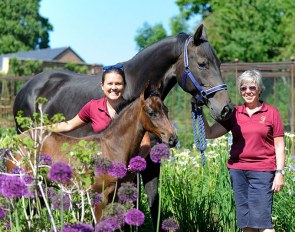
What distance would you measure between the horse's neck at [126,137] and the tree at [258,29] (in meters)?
18.4

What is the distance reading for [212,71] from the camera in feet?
15.6

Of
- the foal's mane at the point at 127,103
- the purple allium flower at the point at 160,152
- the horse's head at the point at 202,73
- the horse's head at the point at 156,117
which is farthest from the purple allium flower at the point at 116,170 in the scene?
the horse's head at the point at 202,73

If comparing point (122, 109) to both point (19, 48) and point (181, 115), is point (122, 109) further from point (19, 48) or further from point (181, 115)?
point (19, 48)

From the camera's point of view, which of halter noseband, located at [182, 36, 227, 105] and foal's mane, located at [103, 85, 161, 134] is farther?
halter noseband, located at [182, 36, 227, 105]

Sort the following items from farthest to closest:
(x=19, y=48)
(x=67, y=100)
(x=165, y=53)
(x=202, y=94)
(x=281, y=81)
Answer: (x=19, y=48), (x=281, y=81), (x=67, y=100), (x=165, y=53), (x=202, y=94)

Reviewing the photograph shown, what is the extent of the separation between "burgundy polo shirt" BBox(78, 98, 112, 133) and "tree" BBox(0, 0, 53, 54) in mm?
54040

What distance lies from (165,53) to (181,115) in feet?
38.0

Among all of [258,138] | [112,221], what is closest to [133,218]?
[112,221]

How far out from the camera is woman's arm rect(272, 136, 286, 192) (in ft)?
13.4

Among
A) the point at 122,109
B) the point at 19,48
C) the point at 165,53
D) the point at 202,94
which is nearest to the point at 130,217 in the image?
the point at 122,109

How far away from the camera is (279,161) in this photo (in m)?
4.09

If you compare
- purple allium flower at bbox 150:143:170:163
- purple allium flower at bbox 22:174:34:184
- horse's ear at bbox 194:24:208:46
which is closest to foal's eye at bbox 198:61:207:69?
horse's ear at bbox 194:24:208:46

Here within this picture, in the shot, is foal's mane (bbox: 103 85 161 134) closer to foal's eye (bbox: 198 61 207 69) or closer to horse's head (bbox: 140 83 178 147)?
horse's head (bbox: 140 83 178 147)

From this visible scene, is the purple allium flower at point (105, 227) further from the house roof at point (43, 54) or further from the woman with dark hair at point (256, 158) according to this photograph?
the house roof at point (43, 54)
